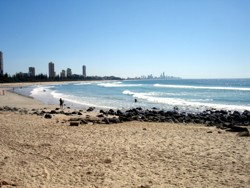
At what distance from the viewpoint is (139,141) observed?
38.1 ft

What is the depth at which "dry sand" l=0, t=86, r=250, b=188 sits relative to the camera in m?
7.19

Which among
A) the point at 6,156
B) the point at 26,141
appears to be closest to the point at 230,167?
the point at 6,156

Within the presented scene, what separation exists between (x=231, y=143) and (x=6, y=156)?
8075 millimetres

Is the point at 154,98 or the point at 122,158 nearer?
the point at 122,158

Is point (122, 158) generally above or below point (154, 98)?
above

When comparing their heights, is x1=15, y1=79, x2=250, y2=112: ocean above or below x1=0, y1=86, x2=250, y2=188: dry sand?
below

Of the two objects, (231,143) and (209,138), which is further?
(209,138)

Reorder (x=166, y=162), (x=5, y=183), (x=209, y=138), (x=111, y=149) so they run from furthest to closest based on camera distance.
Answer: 1. (x=209, y=138)
2. (x=111, y=149)
3. (x=166, y=162)
4. (x=5, y=183)

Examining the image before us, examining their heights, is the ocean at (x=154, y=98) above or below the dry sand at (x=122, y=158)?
below

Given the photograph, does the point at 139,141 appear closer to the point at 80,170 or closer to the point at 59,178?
the point at 80,170

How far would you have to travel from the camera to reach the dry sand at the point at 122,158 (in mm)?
7188

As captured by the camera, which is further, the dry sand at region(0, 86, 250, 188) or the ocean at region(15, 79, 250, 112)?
the ocean at region(15, 79, 250, 112)

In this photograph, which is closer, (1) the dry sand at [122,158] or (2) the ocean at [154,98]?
(1) the dry sand at [122,158]

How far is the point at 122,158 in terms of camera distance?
30.0 ft
